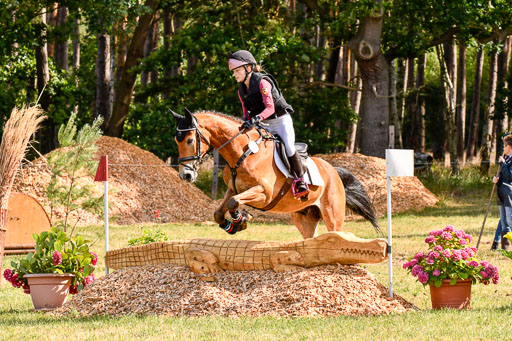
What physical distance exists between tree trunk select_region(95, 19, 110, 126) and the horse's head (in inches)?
701

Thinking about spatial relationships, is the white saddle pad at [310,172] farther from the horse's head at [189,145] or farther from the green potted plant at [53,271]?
the green potted plant at [53,271]

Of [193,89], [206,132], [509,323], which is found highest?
[193,89]

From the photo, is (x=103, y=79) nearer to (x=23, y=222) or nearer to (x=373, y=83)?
(x=373, y=83)

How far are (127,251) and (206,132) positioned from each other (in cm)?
201

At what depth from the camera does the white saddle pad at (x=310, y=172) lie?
8375 millimetres

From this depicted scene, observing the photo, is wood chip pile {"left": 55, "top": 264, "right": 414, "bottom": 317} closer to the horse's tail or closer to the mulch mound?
the horse's tail

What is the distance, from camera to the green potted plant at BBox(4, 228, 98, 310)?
861cm

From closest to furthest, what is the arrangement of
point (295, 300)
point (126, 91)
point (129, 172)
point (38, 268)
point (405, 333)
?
point (405, 333) → point (295, 300) → point (38, 268) → point (129, 172) → point (126, 91)

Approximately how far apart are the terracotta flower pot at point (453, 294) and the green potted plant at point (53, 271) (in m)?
4.03

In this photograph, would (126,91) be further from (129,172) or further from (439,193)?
(439,193)

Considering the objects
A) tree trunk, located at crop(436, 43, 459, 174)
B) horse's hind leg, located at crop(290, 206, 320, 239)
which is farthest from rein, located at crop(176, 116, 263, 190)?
tree trunk, located at crop(436, 43, 459, 174)

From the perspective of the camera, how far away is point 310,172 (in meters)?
8.69

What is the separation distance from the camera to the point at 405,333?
641cm

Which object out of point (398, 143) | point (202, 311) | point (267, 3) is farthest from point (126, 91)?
point (202, 311)
